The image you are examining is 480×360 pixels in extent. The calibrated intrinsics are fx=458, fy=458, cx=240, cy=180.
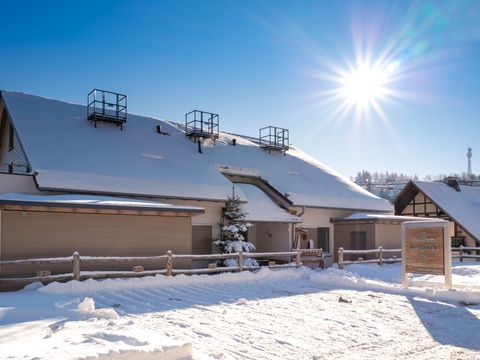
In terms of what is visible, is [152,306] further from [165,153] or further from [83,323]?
[165,153]

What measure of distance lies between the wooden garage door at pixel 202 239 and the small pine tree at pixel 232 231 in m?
0.54

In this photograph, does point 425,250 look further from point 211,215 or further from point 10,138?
point 10,138

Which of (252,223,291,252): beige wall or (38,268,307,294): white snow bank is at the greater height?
(252,223,291,252): beige wall

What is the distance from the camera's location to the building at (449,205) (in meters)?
29.5

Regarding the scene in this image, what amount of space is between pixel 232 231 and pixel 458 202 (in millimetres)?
20120

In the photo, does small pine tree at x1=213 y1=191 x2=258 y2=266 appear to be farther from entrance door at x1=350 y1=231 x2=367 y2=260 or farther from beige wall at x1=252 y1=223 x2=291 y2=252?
entrance door at x1=350 y1=231 x2=367 y2=260

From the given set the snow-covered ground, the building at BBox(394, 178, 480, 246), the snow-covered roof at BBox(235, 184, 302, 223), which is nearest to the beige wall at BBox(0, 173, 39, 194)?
the snow-covered ground

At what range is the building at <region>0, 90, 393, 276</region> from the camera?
56.7 feet

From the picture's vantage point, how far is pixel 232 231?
765 inches

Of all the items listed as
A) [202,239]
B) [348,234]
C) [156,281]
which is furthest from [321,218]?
[156,281]

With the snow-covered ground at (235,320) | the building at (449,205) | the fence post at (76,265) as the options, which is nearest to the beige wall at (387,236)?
the building at (449,205)

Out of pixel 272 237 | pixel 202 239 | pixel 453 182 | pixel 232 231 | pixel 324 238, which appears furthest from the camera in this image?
pixel 453 182

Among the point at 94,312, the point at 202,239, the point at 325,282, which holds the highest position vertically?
the point at 202,239

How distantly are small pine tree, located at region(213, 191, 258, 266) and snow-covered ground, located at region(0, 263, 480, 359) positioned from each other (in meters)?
3.72
